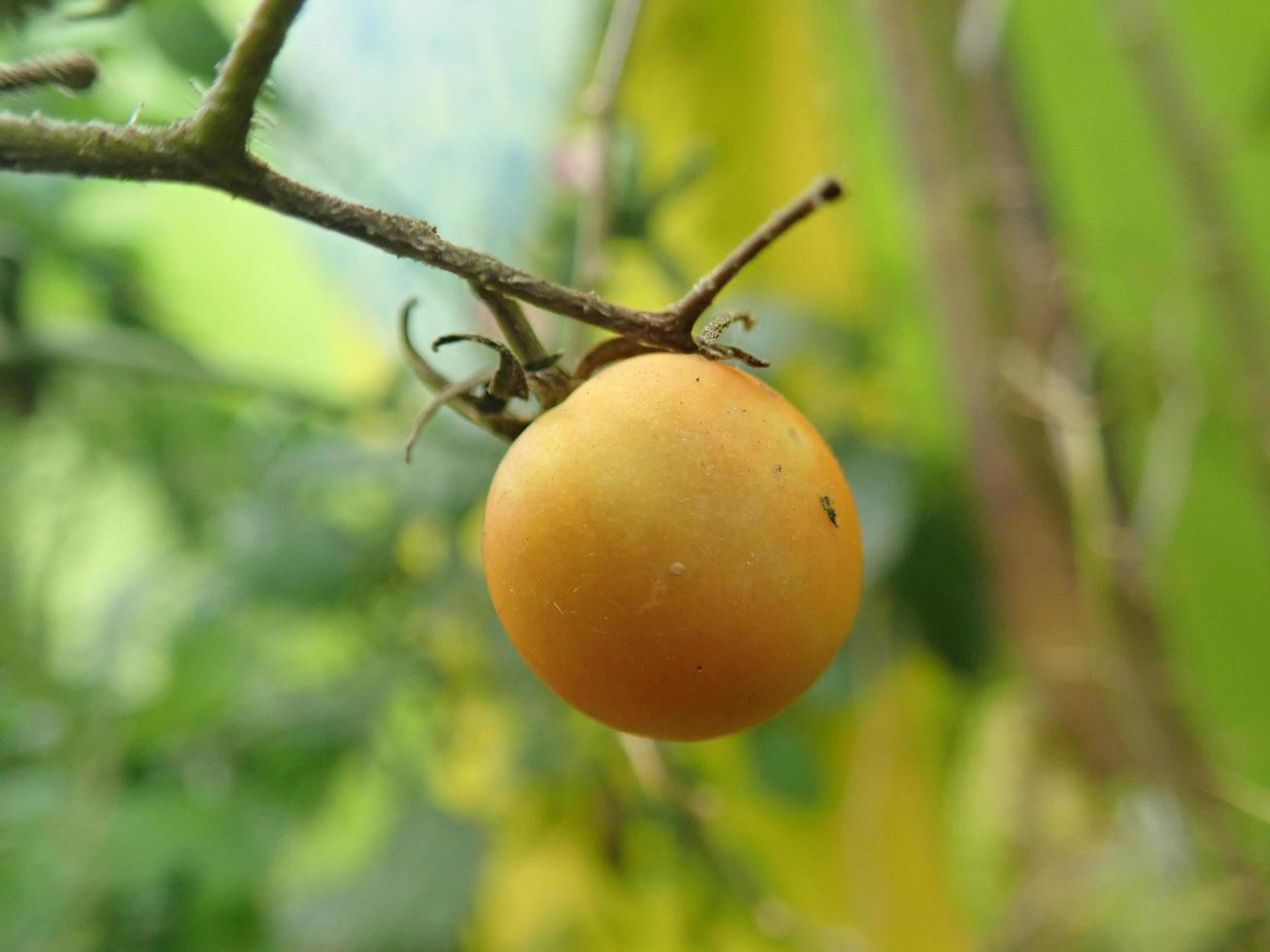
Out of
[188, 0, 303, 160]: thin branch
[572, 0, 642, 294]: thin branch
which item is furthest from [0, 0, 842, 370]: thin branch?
[572, 0, 642, 294]: thin branch

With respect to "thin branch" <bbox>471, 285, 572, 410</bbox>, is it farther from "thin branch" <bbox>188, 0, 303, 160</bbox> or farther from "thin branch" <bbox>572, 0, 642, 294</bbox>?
"thin branch" <bbox>572, 0, 642, 294</bbox>

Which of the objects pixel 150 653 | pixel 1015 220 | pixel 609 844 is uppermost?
pixel 1015 220

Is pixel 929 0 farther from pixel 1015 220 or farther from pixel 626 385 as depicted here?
pixel 626 385

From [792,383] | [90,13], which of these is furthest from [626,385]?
[792,383]

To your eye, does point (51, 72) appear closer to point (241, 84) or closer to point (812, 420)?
point (241, 84)

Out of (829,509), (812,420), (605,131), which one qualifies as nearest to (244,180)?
(829,509)

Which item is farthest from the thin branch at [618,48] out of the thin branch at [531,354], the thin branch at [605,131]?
the thin branch at [531,354]
